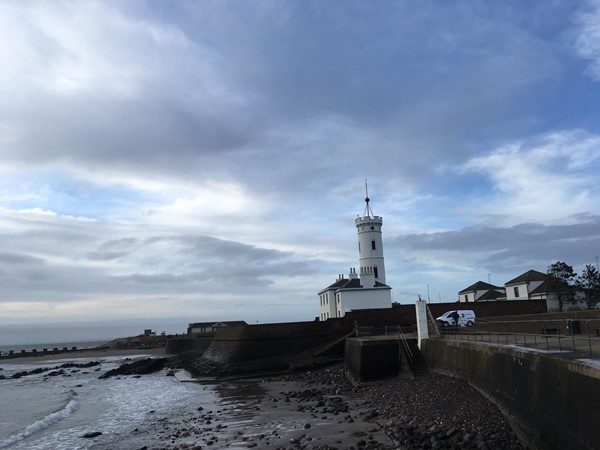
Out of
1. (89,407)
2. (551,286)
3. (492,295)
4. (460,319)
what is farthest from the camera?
(492,295)

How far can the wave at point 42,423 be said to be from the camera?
19062 mm

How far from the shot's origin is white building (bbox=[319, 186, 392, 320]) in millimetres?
45688

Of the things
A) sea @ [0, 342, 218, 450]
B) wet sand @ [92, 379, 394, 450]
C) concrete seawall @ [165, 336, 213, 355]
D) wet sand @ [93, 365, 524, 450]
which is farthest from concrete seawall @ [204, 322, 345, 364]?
concrete seawall @ [165, 336, 213, 355]

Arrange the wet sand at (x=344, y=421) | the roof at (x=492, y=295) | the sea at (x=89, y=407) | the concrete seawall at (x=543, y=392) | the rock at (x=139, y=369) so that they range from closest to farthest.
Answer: the concrete seawall at (x=543, y=392) < the wet sand at (x=344, y=421) < the sea at (x=89, y=407) < the rock at (x=139, y=369) < the roof at (x=492, y=295)

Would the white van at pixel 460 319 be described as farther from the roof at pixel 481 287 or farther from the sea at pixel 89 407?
the roof at pixel 481 287

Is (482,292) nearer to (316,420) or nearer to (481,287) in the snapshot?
(481,287)

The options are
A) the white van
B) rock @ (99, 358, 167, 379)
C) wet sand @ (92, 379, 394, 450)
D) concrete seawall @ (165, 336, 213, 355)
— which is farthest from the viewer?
concrete seawall @ (165, 336, 213, 355)

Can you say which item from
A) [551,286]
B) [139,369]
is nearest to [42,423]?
[139,369]

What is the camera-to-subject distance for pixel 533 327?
22.0m

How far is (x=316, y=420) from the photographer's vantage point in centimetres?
1714

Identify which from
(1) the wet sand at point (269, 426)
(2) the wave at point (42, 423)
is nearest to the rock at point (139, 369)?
(2) the wave at point (42, 423)

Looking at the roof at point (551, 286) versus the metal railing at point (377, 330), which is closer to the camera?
the metal railing at point (377, 330)

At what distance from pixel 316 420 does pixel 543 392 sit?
8.62 metres

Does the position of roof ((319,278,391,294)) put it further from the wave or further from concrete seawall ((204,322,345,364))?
the wave
